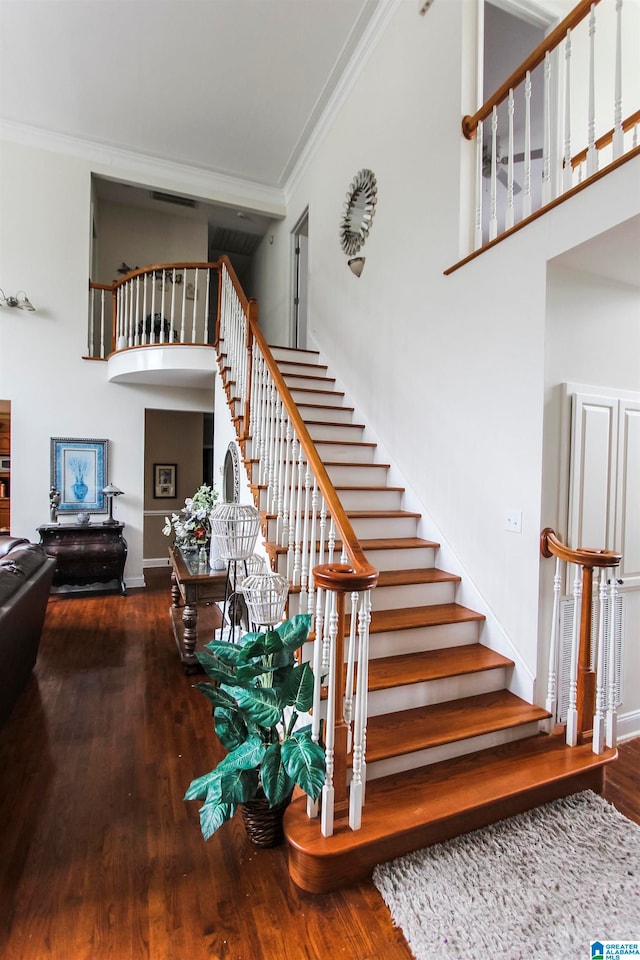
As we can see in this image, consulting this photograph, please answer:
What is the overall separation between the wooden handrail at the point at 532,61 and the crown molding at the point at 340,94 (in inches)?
70.0

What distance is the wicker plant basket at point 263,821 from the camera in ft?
5.91

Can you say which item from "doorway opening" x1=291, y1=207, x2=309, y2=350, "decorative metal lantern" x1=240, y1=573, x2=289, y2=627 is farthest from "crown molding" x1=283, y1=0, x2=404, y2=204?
"decorative metal lantern" x1=240, y1=573, x2=289, y2=627

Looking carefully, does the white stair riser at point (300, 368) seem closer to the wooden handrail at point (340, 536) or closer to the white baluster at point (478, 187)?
the wooden handrail at point (340, 536)

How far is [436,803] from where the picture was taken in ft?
6.04

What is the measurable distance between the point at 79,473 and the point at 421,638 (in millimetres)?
4739

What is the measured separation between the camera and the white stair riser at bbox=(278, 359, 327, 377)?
489 centimetres

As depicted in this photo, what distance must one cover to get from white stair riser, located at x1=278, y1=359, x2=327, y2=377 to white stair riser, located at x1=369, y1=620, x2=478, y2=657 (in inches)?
119

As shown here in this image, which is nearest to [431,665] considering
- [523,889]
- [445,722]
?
[445,722]

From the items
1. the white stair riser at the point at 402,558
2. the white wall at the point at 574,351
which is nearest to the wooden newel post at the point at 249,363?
the white stair riser at the point at 402,558

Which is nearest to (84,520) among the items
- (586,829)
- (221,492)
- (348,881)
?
(221,492)

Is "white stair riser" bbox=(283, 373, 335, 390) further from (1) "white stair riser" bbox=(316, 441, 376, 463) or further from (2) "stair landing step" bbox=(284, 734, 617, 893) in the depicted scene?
(2) "stair landing step" bbox=(284, 734, 617, 893)

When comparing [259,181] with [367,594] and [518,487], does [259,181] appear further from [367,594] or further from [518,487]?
[367,594]

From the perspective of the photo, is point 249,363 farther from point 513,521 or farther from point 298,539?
point 513,521

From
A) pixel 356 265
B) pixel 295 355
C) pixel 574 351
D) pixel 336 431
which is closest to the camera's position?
pixel 574 351
